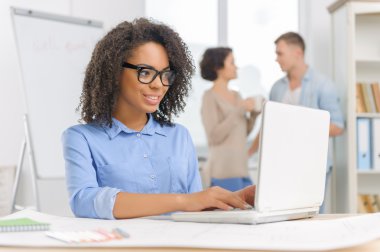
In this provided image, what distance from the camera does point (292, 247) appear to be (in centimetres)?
98

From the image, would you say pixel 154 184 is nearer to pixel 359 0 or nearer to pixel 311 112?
pixel 311 112

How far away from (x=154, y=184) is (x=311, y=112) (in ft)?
1.78

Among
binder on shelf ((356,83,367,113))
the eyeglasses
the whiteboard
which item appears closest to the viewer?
the eyeglasses

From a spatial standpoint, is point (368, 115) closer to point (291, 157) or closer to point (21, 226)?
point (291, 157)

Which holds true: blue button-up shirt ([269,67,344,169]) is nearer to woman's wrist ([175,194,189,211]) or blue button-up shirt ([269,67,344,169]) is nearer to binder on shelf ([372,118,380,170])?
binder on shelf ([372,118,380,170])

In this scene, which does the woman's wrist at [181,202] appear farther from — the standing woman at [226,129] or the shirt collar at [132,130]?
the standing woman at [226,129]

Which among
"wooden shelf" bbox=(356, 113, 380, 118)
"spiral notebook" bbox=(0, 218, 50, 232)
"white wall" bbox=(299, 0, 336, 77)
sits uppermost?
"white wall" bbox=(299, 0, 336, 77)

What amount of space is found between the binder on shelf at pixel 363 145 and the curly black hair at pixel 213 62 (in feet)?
3.65

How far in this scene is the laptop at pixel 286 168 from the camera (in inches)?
49.0

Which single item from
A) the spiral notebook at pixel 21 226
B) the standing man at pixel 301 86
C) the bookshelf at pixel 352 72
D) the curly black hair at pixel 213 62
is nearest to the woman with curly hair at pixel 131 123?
the spiral notebook at pixel 21 226

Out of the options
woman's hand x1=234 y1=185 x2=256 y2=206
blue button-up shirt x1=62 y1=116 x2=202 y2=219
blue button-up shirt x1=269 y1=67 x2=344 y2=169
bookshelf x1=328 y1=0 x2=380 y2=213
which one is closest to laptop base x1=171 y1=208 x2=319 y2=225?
woman's hand x1=234 y1=185 x2=256 y2=206

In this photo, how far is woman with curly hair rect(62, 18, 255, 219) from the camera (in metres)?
1.67

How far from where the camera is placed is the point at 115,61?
1.69 metres

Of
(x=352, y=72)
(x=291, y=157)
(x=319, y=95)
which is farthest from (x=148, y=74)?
(x=352, y=72)
